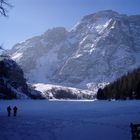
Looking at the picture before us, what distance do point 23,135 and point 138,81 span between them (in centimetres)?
11400

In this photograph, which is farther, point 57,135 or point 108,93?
point 108,93

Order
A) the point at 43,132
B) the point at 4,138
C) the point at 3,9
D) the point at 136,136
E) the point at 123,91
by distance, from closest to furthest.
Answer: the point at 3,9 < the point at 136,136 < the point at 4,138 < the point at 43,132 < the point at 123,91

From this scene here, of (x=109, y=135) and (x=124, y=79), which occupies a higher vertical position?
(x=124, y=79)

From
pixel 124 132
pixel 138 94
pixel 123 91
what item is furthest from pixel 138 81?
pixel 124 132

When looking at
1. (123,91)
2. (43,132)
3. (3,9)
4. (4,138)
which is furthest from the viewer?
(123,91)

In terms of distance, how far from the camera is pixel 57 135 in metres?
30.0

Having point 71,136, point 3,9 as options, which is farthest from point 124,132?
point 3,9

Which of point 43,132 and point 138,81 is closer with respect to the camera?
point 43,132

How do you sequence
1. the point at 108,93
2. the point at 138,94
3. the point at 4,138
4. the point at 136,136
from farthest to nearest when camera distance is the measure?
the point at 108,93 < the point at 138,94 < the point at 4,138 < the point at 136,136

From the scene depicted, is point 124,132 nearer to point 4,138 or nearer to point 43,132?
point 43,132

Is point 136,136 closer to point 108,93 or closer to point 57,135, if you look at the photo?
point 57,135

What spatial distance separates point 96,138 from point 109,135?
1868mm

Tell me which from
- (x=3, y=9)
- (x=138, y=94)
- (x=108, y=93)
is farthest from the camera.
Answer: (x=108, y=93)

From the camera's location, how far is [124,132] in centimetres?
3092
